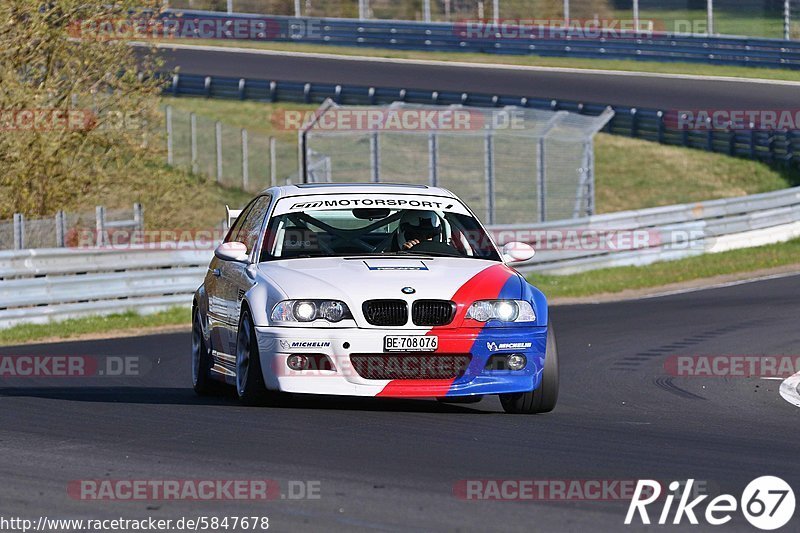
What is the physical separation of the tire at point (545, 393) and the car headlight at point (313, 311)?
1.25 meters

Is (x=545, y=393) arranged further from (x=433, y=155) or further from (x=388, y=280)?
(x=433, y=155)

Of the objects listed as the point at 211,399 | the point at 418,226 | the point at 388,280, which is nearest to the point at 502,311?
the point at 388,280

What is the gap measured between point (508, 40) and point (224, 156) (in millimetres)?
13534

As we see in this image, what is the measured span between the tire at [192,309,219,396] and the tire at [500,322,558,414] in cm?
251

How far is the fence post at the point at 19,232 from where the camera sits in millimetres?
19750

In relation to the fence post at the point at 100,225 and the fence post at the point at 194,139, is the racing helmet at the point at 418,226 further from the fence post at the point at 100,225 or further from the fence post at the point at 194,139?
the fence post at the point at 194,139

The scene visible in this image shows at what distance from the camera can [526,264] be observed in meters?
24.9

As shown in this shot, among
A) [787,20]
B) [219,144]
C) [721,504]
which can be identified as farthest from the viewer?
[787,20]

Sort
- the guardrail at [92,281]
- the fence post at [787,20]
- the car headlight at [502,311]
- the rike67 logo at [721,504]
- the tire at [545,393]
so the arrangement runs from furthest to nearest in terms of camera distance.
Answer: the fence post at [787,20]
the guardrail at [92,281]
the tire at [545,393]
the car headlight at [502,311]
the rike67 logo at [721,504]

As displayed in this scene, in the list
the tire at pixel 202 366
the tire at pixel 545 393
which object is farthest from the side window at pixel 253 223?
the tire at pixel 545 393

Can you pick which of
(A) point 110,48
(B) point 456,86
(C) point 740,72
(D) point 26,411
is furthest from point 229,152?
(D) point 26,411

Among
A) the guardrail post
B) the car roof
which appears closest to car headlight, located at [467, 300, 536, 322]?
the car roof

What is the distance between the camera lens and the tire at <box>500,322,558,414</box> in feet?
31.0

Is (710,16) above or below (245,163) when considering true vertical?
above
